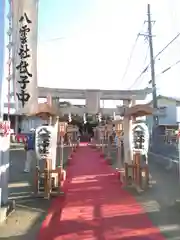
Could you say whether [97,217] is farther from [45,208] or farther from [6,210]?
[6,210]

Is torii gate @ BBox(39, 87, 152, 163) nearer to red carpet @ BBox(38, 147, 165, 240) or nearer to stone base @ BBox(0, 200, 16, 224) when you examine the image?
red carpet @ BBox(38, 147, 165, 240)

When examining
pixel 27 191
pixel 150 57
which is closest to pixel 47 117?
pixel 27 191

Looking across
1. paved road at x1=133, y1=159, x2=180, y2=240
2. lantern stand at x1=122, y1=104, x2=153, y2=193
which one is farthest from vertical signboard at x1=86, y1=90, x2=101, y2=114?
lantern stand at x1=122, y1=104, x2=153, y2=193

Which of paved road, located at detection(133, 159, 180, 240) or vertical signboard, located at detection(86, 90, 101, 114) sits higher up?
vertical signboard, located at detection(86, 90, 101, 114)

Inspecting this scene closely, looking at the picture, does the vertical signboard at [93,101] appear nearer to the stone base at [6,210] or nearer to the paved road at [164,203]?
the paved road at [164,203]

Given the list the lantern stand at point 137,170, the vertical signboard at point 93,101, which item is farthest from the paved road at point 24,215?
the vertical signboard at point 93,101

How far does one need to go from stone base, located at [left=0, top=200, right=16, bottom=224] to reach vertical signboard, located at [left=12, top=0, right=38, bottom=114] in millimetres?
2147

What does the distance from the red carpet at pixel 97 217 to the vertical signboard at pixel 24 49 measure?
2529 millimetres

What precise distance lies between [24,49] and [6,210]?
141 inches

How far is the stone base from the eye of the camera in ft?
20.4

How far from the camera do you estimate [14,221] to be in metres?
6.20

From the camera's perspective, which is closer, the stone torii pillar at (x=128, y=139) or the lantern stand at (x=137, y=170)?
the lantern stand at (x=137, y=170)

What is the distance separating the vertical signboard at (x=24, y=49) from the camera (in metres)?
6.99

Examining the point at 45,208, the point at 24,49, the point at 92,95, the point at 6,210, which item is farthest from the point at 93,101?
the point at 6,210
